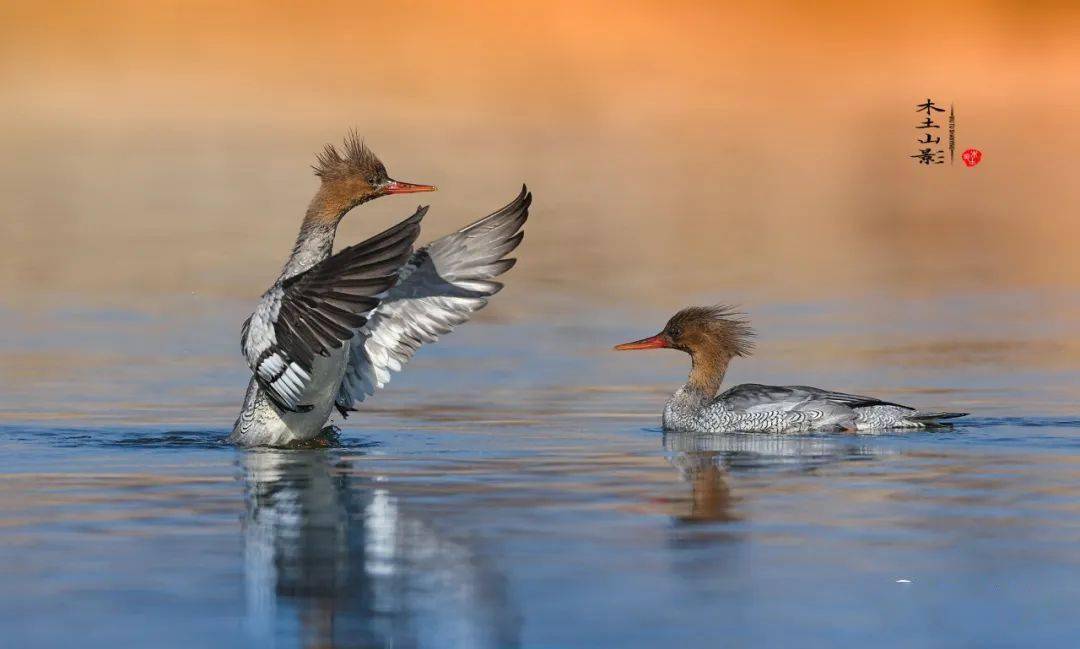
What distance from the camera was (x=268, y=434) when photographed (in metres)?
12.5

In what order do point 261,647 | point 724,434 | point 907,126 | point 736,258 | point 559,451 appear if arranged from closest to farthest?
point 261,647 → point 559,451 → point 724,434 → point 736,258 → point 907,126

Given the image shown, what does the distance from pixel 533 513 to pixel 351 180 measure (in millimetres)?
3803

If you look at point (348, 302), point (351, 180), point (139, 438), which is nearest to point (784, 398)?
point (351, 180)

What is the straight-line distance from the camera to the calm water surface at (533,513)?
761cm

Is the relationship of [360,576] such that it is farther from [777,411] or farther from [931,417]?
[777,411]

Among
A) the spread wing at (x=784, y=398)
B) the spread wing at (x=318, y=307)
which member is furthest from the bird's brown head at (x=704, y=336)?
the spread wing at (x=318, y=307)

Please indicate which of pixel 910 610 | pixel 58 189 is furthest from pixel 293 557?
pixel 58 189

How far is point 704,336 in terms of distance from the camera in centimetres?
1509

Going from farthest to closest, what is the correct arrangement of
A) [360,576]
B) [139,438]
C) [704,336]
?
[704,336]
[139,438]
[360,576]

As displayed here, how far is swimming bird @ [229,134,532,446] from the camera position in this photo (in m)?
11.3

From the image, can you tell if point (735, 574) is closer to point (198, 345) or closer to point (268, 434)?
point (268, 434)

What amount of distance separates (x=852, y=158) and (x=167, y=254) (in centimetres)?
2060

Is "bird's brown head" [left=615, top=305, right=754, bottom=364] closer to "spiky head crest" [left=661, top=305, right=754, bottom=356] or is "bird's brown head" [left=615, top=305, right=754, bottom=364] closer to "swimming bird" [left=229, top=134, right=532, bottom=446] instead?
"spiky head crest" [left=661, top=305, right=754, bottom=356]

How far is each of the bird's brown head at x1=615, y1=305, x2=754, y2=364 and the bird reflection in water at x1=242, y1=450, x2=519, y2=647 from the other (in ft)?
15.7
